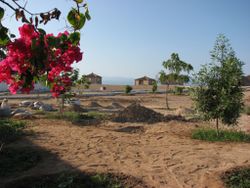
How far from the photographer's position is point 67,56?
10.0 ft

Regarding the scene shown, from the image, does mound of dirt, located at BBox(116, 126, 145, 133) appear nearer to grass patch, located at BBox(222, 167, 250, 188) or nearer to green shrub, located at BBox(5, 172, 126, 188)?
grass patch, located at BBox(222, 167, 250, 188)

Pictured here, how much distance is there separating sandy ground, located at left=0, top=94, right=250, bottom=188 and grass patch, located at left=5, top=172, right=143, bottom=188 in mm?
373

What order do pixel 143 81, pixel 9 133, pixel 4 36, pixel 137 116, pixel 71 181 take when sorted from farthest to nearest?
1. pixel 143 81
2. pixel 137 116
3. pixel 9 133
4. pixel 71 181
5. pixel 4 36

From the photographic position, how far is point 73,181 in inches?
269

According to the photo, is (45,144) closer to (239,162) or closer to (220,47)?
(239,162)

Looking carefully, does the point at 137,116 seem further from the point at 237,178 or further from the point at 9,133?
the point at 237,178

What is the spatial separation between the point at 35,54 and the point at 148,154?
6.68m

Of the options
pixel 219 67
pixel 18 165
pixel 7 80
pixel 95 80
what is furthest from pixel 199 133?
pixel 95 80

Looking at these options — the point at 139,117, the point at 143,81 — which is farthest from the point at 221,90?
the point at 143,81

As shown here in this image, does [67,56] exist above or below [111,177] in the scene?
above

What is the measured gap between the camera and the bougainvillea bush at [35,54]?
271cm

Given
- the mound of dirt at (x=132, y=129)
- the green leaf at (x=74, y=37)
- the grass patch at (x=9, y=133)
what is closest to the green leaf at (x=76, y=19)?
the green leaf at (x=74, y=37)

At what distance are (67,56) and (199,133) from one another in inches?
366

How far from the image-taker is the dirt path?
7309 millimetres
